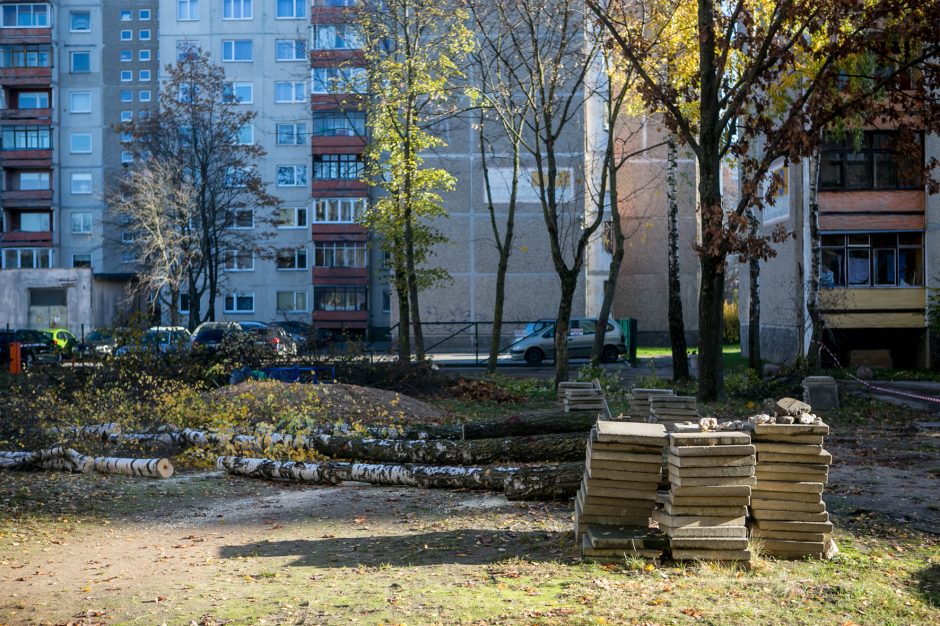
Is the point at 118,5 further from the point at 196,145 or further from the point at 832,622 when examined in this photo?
the point at 832,622

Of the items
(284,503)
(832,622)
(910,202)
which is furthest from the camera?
(910,202)

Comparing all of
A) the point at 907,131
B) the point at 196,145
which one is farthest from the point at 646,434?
the point at 196,145

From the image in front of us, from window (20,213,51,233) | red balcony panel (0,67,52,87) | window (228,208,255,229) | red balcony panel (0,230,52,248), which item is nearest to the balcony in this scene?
window (20,213,51,233)

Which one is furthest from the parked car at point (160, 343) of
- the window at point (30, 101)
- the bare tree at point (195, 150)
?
the window at point (30, 101)

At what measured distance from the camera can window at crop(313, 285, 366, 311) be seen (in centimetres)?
6228

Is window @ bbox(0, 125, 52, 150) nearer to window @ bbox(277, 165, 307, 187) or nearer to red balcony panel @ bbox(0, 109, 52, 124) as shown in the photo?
red balcony panel @ bbox(0, 109, 52, 124)

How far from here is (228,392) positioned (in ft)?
59.6

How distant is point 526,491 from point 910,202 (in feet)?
86.6

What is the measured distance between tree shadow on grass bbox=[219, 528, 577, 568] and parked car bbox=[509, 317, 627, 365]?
2722cm

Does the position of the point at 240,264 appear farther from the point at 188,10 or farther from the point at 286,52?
the point at 188,10

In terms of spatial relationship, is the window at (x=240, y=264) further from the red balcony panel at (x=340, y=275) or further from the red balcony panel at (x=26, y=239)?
the red balcony panel at (x=26, y=239)

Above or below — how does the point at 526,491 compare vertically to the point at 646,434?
below

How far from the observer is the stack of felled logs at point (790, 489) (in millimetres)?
8609

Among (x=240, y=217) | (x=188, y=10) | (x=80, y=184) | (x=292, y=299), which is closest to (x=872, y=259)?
(x=240, y=217)
